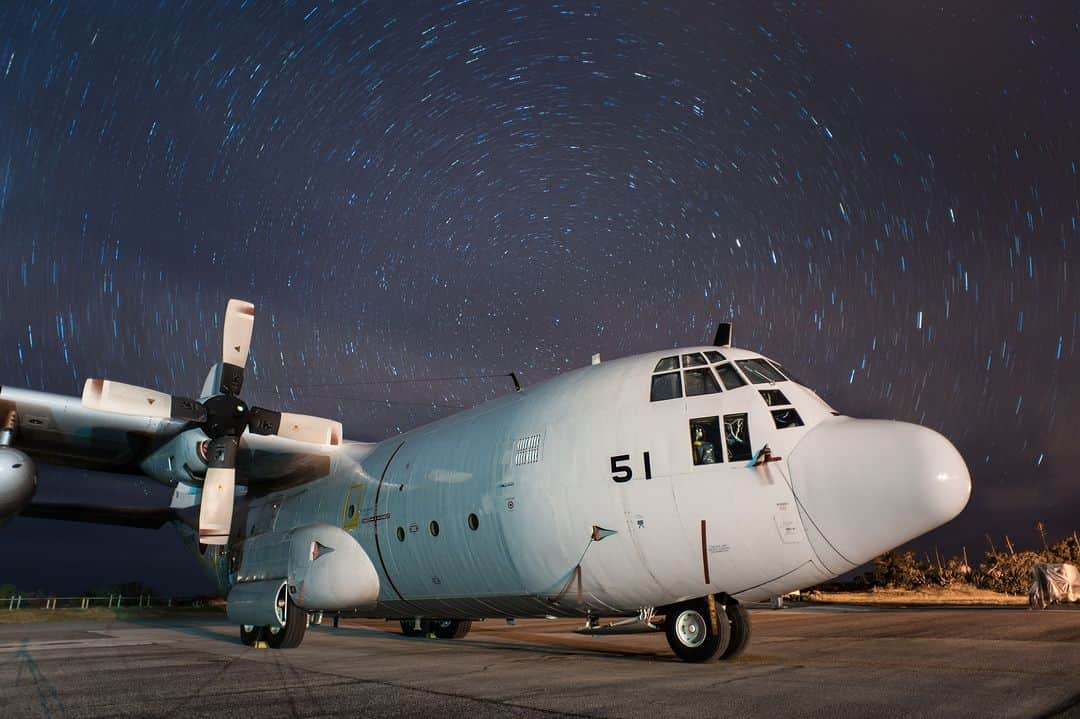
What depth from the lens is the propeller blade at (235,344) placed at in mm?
14125

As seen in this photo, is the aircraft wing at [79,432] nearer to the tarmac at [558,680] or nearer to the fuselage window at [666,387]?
the tarmac at [558,680]

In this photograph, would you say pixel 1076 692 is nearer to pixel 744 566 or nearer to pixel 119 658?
pixel 744 566

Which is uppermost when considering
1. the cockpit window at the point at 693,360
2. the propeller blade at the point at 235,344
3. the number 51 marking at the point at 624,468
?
the propeller blade at the point at 235,344

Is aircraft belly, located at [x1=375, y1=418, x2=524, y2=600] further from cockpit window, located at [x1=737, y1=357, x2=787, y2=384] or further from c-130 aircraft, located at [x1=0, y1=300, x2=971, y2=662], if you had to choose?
cockpit window, located at [x1=737, y1=357, x2=787, y2=384]

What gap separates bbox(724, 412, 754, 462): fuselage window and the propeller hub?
907 cm

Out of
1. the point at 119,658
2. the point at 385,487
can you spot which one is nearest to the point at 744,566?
the point at 385,487

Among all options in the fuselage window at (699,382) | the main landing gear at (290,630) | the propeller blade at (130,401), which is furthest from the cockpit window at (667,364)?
the propeller blade at (130,401)

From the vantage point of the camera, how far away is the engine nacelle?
12750mm

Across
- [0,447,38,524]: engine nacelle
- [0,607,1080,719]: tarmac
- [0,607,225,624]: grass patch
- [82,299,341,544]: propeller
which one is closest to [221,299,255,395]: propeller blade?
[82,299,341,544]: propeller

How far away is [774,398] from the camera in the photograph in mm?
9242

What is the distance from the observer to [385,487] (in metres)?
13.5

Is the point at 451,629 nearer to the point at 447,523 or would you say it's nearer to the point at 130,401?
the point at 447,523

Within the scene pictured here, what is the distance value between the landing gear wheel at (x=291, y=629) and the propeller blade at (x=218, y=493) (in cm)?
178

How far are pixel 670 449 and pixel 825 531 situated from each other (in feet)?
6.60
